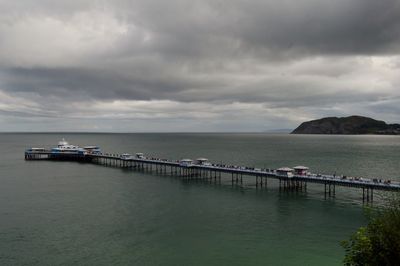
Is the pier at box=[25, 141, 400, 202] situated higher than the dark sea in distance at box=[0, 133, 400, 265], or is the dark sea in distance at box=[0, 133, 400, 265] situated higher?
the pier at box=[25, 141, 400, 202]

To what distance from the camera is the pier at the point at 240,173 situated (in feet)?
226

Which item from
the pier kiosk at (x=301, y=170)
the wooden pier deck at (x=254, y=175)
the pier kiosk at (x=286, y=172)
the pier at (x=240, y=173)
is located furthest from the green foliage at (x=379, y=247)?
the pier kiosk at (x=301, y=170)

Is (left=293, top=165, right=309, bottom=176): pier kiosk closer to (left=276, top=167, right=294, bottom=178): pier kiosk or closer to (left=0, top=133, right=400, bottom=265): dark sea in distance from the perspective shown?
(left=276, top=167, right=294, bottom=178): pier kiosk

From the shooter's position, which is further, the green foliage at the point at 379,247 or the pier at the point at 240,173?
the pier at the point at 240,173

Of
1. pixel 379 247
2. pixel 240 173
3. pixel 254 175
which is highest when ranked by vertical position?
pixel 379 247

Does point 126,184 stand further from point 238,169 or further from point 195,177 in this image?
point 238,169

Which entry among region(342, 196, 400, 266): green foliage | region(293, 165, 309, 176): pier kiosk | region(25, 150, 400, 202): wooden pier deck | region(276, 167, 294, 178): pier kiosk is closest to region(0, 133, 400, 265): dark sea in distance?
region(25, 150, 400, 202): wooden pier deck

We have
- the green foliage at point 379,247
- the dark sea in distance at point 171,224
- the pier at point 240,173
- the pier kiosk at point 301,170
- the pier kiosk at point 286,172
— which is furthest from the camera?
the pier kiosk at point 301,170

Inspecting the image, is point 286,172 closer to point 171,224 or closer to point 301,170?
point 301,170

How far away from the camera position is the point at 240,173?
8938 cm

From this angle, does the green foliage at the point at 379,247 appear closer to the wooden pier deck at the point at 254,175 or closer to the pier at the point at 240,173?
the wooden pier deck at the point at 254,175

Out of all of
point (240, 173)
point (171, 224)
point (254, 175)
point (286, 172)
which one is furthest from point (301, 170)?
point (171, 224)

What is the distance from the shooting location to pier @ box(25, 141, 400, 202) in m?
68.8

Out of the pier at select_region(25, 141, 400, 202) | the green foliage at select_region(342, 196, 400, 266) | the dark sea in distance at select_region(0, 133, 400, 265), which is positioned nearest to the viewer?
the green foliage at select_region(342, 196, 400, 266)
